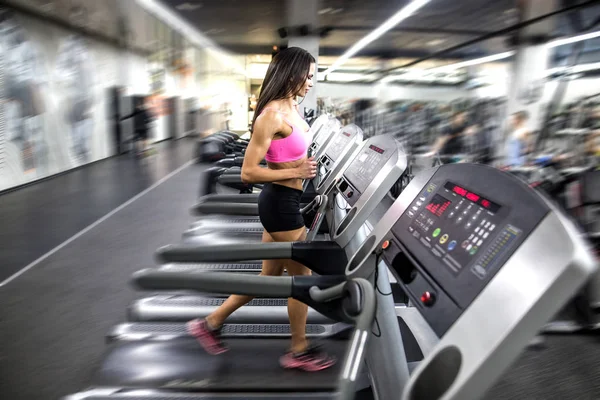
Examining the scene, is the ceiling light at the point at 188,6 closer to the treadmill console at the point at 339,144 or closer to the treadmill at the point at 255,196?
the treadmill at the point at 255,196

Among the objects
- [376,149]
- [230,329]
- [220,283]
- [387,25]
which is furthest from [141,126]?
[220,283]

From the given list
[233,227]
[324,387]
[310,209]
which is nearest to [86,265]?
[233,227]

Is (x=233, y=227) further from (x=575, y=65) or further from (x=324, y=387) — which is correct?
(x=575, y=65)

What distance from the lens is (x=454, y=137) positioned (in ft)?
10.1

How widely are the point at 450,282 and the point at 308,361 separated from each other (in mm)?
1334

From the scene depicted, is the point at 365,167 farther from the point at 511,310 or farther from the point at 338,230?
the point at 511,310

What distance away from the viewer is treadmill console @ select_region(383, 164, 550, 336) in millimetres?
780

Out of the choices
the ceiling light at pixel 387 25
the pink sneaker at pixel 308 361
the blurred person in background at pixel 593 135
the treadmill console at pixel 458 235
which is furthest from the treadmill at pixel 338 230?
the ceiling light at pixel 387 25

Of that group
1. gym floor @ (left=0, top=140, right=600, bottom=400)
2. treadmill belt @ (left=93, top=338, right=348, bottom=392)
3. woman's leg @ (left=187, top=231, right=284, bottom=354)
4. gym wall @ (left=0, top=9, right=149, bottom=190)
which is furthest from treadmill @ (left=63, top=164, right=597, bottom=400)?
gym wall @ (left=0, top=9, right=149, bottom=190)

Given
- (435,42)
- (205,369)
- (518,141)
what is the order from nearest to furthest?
(205,369)
(518,141)
(435,42)

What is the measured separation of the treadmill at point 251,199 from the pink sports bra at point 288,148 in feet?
1.13

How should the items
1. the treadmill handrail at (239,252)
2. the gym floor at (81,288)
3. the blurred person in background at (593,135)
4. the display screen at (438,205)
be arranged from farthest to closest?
the blurred person in background at (593,135), the gym floor at (81,288), the treadmill handrail at (239,252), the display screen at (438,205)

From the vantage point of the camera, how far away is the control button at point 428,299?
0.90 meters

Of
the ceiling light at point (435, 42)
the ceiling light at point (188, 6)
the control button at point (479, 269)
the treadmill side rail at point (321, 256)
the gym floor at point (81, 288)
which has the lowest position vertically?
the gym floor at point (81, 288)
